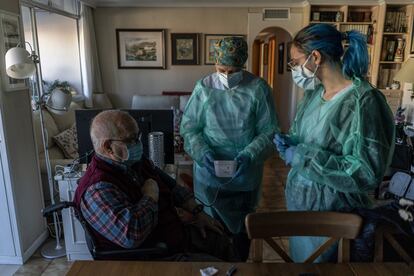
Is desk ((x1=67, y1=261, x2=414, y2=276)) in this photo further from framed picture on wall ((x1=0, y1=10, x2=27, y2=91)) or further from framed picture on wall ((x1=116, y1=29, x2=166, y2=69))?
framed picture on wall ((x1=116, y1=29, x2=166, y2=69))

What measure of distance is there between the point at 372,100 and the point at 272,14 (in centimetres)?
427

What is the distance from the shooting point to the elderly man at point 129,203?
124 cm

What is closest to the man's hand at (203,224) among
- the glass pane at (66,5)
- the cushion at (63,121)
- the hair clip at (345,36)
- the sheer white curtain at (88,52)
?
the hair clip at (345,36)

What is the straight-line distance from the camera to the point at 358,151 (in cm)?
115

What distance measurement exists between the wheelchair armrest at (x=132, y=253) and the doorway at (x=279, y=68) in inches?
178

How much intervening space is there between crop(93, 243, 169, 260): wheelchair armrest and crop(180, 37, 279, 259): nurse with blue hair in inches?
23.9

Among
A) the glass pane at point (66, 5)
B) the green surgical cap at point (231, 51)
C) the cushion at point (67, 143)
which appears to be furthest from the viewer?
the glass pane at point (66, 5)

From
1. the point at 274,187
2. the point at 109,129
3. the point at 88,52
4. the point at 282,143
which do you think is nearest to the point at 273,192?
the point at 274,187

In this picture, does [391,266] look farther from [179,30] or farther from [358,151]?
[179,30]

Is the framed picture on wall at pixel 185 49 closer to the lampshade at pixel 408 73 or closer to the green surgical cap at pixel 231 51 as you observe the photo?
the lampshade at pixel 408 73

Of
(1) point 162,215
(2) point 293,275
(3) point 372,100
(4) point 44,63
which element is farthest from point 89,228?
(4) point 44,63

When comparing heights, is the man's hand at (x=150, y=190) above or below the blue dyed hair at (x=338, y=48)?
below

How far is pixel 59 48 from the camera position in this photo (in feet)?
14.9

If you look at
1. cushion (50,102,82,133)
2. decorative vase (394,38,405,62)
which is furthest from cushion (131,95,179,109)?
decorative vase (394,38,405,62)
